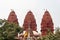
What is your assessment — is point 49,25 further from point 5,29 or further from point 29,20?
point 5,29

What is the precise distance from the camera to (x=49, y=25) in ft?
169

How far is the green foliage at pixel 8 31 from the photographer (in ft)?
106

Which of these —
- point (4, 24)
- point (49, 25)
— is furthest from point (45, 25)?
point (4, 24)

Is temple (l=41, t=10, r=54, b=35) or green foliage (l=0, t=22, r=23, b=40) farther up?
temple (l=41, t=10, r=54, b=35)

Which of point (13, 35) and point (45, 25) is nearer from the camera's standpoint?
point (13, 35)

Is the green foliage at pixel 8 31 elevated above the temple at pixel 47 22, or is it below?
below

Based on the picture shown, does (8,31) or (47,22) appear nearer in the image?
(8,31)

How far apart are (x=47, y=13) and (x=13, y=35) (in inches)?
759

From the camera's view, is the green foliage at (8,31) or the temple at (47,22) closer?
the green foliage at (8,31)

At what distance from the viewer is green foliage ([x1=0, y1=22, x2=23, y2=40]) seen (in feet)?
106

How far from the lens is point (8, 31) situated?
33156 millimetres

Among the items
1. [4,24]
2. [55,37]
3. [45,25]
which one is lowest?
[55,37]

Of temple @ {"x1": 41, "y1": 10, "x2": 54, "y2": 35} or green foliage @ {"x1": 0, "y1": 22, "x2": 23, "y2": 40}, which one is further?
temple @ {"x1": 41, "y1": 10, "x2": 54, "y2": 35}

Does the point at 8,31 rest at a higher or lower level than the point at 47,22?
lower
